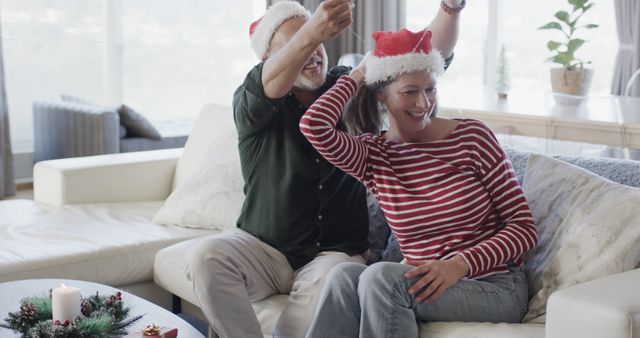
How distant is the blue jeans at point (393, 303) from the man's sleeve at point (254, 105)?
1.54 ft

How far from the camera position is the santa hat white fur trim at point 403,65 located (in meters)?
2.13

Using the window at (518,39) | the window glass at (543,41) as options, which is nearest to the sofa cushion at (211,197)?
the window glass at (543,41)

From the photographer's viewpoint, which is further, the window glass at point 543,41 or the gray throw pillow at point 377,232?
the window glass at point 543,41

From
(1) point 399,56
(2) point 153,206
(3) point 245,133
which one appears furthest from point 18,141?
(1) point 399,56

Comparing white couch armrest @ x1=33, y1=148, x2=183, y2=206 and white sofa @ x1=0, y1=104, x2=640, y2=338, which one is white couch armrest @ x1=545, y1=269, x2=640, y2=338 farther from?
white couch armrest @ x1=33, y1=148, x2=183, y2=206

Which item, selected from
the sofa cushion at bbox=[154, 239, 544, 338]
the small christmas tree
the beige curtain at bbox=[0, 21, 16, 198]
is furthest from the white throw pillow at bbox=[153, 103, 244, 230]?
the beige curtain at bbox=[0, 21, 16, 198]

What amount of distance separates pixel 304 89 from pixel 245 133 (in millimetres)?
195

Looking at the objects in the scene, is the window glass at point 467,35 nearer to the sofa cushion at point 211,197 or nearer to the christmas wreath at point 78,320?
the sofa cushion at point 211,197

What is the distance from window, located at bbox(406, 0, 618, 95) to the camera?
5836 millimetres

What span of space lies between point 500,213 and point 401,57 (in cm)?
44

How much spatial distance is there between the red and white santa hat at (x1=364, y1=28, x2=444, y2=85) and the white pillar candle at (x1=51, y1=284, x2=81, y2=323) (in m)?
0.86

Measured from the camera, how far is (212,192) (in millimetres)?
3131

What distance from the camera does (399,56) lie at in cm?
213

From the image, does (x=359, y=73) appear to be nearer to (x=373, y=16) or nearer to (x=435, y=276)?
(x=435, y=276)
